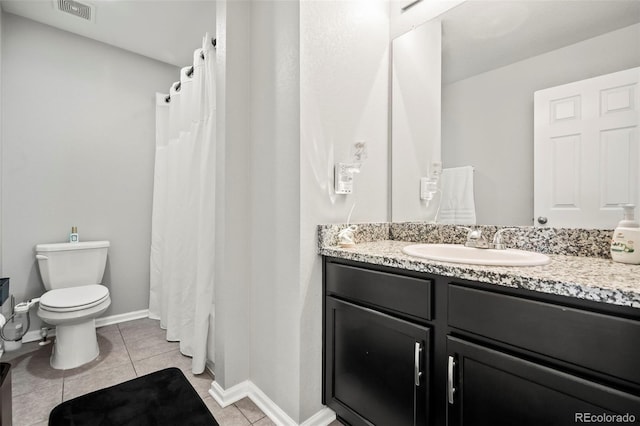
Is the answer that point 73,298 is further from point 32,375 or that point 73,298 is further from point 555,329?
point 555,329

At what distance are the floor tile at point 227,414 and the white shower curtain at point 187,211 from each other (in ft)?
1.07

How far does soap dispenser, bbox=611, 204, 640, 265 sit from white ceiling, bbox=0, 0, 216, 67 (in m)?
2.57

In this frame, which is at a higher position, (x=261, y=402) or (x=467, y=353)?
(x=467, y=353)

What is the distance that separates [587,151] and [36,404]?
9.33 ft

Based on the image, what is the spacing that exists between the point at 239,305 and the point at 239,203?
57 centimetres

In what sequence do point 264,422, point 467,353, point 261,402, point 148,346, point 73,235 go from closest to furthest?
point 467,353
point 264,422
point 261,402
point 148,346
point 73,235

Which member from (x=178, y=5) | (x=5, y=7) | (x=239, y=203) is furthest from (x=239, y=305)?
(x=5, y=7)

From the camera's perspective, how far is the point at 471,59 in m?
1.47

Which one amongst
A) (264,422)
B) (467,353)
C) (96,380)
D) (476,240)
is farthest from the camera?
(96,380)

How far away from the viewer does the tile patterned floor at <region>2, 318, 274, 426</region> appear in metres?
1.48

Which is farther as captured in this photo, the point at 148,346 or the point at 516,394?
the point at 148,346

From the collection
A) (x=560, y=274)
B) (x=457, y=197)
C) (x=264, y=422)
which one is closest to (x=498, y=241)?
(x=457, y=197)

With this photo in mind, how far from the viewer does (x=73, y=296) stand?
1997mm

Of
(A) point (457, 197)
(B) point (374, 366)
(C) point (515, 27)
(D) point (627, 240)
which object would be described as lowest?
(B) point (374, 366)
